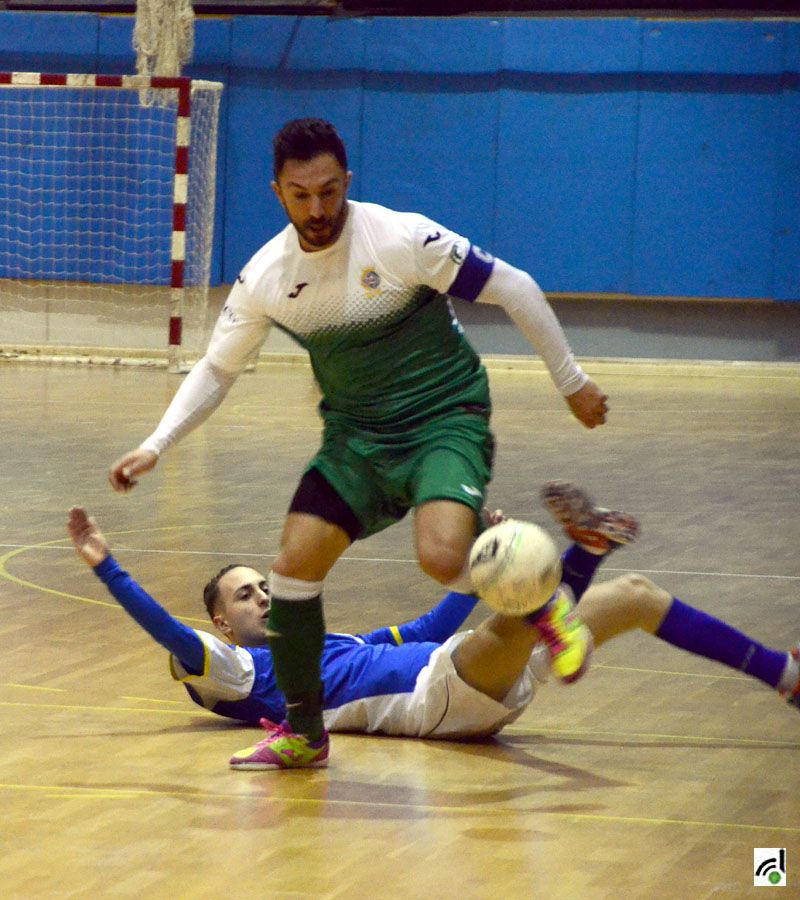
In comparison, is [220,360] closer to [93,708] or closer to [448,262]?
[448,262]

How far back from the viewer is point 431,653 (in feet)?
13.9

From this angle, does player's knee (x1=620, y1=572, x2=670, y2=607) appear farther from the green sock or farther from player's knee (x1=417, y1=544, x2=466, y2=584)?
the green sock

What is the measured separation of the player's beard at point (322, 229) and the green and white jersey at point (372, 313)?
3 centimetres

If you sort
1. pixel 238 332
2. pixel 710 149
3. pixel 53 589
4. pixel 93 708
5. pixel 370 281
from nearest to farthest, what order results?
pixel 370 281, pixel 238 332, pixel 93 708, pixel 53 589, pixel 710 149

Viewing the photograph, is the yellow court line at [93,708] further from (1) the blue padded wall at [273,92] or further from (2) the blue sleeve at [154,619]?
(1) the blue padded wall at [273,92]

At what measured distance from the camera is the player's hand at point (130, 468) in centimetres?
399

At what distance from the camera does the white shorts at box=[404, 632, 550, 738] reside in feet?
13.5

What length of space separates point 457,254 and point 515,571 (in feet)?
2.84

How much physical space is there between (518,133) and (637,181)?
1350 millimetres

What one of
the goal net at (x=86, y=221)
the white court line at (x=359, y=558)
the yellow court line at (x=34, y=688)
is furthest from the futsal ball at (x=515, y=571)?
the goal net at (x=86, y=221)

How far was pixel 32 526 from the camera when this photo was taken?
24.0ft

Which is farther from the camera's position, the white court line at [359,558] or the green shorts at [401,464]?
the white court line at [359,558]

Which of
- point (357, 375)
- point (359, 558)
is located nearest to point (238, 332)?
point (357, 375)

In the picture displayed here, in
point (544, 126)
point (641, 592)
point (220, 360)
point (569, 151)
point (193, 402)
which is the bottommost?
point (641, 592)
